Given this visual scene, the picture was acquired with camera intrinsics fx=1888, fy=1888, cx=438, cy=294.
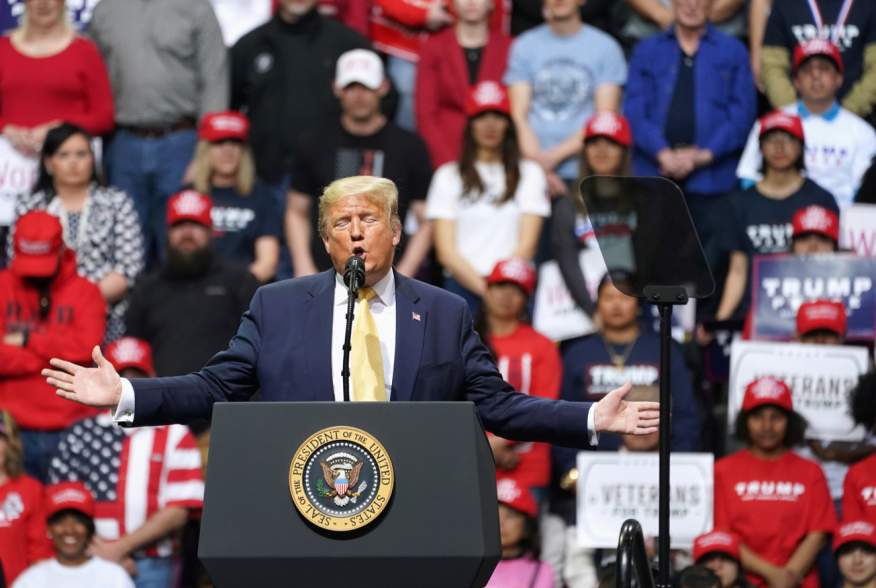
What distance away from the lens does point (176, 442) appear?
9469mm

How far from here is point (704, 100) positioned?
11.3 m

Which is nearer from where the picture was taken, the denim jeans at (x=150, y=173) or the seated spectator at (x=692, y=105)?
the seated spectator at (x=692, y=105)

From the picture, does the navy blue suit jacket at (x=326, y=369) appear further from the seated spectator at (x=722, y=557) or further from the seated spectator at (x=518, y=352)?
the seated spectator at (x=518, y=352)

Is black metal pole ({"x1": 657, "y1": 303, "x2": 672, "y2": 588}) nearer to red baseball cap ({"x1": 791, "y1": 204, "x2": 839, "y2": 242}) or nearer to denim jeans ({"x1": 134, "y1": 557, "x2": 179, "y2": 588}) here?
denim jeans ({"x1": 134, "y1": 557, "x2": 179, "y2": 588})

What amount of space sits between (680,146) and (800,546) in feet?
9.55

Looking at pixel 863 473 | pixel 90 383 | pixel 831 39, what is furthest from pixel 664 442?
pixel 831 39

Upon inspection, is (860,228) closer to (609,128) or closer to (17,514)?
(609,128)

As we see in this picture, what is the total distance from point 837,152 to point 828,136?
109 mm

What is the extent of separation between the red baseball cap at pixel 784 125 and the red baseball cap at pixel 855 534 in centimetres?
258

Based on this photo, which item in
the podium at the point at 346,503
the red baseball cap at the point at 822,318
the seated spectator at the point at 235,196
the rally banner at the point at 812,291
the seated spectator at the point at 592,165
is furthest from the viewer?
the seated spectator at the point at 235,196

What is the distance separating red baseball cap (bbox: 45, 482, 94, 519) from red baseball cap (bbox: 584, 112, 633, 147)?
136 inches

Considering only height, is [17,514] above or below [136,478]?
below

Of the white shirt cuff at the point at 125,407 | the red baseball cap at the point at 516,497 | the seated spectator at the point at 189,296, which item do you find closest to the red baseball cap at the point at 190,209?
the seated spectator at the point at 189,296

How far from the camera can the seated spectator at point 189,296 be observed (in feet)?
32.4
